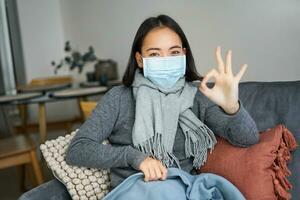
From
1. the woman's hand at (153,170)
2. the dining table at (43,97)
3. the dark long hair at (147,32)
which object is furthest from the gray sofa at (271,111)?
the dining table at (43,97)

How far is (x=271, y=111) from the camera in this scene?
1323 millimetres

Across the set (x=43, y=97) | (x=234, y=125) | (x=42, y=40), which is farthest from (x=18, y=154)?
(x=42, y=40)

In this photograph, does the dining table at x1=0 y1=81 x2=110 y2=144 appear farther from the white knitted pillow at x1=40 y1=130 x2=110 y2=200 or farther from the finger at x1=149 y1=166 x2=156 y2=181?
the finger at x1=149 y1=166 x2=156 y2=181

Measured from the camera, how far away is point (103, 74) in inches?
129

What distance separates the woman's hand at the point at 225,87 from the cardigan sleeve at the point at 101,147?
0.30 m

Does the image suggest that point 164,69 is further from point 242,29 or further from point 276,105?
point 242,29

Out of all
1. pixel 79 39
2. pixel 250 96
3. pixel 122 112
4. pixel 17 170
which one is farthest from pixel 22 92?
pixel 250 96

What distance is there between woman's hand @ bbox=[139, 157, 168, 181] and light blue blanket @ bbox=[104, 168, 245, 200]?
0.02 meters

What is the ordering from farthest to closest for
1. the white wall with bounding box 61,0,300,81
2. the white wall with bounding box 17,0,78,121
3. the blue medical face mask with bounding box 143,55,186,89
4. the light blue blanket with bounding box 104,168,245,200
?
the white wall with bounding box 17,0,78,121
the white wall with bounding box 61,0,300,81
the blue medical face mask with bounding box 143,55,186,89
the light blue blanket with bounding box 104,168,245,200

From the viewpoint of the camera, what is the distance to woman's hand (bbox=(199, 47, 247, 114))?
1110 mm

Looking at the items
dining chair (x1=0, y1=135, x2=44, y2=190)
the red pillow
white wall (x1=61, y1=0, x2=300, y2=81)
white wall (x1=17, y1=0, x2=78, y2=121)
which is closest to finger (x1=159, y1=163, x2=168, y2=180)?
the red pillow

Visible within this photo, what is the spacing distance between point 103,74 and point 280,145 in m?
2.31

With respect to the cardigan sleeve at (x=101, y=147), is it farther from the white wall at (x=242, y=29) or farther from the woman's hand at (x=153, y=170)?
the white wall at (x=242, y=29)

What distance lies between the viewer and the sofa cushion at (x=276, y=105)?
1240 millimetres
